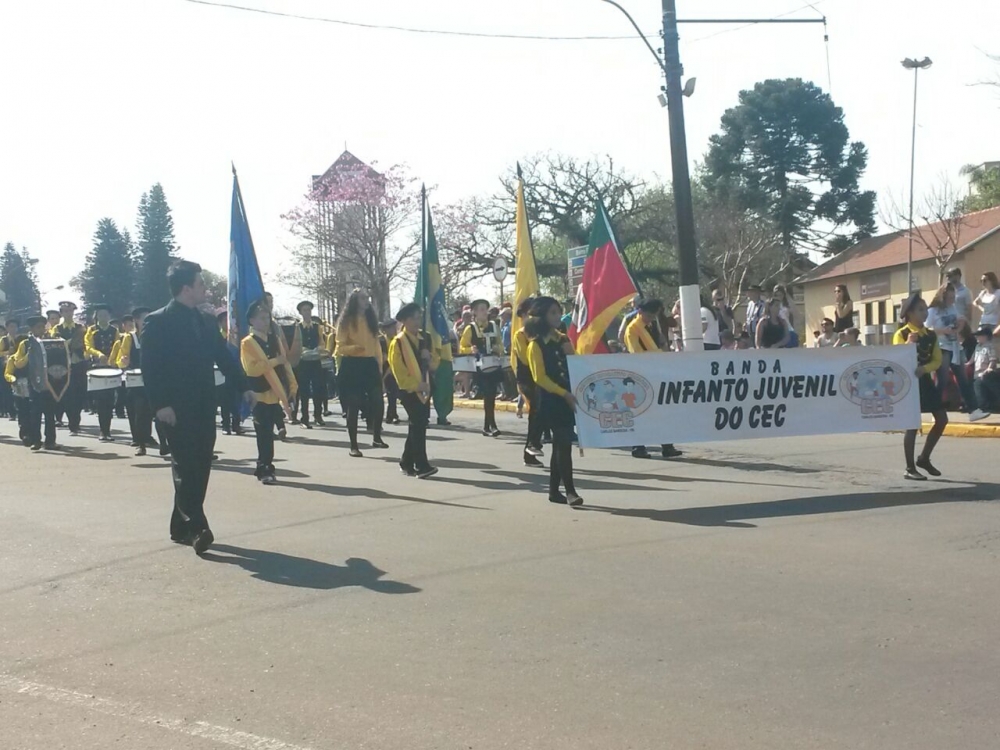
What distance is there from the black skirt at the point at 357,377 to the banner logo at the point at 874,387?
581 centimetres

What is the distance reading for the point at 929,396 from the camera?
11453 millimetres

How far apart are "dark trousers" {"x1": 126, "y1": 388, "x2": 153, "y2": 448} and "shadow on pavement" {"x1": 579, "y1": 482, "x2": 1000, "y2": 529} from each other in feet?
25.3

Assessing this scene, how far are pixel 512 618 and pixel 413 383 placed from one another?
619 cm

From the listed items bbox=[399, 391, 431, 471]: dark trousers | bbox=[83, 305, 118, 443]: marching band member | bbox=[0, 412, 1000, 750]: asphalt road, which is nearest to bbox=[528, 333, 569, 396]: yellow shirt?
bbox=[0, 412, 1000, 750]: asphalt road

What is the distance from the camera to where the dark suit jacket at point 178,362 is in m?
8.58

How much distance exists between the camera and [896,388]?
38.5 ft

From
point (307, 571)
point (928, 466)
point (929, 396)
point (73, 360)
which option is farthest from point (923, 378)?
point (73, 360)

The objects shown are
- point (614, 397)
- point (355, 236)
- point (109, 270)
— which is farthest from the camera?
point (109, 270)

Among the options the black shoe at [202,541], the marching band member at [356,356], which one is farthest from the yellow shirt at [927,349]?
the black shoe at [202,541]

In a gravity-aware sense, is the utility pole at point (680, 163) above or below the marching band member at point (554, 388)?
above

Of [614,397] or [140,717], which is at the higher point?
[614,397]

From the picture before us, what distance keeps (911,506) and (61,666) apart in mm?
6664

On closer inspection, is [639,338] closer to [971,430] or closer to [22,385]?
[971,430]

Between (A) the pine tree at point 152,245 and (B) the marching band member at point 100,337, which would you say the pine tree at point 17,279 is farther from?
(B) the marching band member at point 100,337
